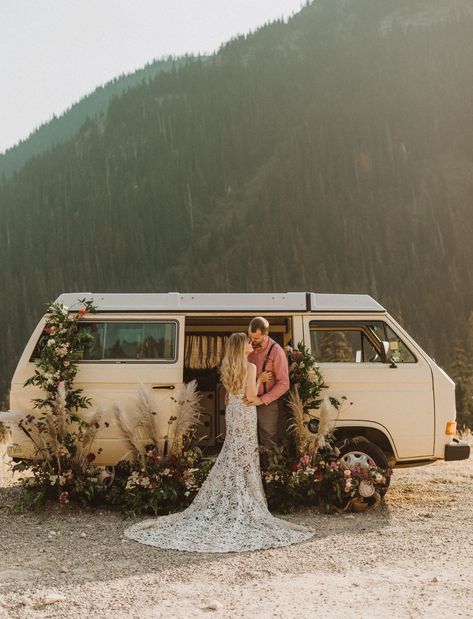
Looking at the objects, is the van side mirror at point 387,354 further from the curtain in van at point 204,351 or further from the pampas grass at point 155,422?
the curtain in van at point 204,351

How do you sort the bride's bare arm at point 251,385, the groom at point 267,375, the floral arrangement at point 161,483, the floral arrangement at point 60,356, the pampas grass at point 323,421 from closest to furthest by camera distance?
the bride's bare arm at point 251,385
the groom at point 267,375
the pampas grass at point 323,421
the floral arrangement at point 161,483
the floral arrangement at point 60,356

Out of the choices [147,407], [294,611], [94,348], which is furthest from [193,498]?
[294,611]

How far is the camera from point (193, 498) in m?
7.95

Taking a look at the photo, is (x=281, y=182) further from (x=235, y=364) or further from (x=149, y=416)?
(x=235, y=364)

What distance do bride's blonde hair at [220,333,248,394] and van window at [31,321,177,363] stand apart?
57.9 inches

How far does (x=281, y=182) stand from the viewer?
139125 millimetres

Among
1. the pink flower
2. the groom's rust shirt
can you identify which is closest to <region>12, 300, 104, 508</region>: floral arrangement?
the pink flower

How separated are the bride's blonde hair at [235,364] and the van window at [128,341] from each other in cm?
147

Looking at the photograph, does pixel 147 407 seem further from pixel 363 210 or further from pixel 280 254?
pixel 363 210

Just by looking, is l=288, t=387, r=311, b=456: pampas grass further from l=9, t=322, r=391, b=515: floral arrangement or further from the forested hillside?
the forested hillside

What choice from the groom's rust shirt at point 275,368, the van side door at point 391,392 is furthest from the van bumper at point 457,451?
the groom's rust shirt at point 275,368

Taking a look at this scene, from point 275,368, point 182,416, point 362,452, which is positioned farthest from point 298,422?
point 182,416

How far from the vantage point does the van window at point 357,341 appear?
8.63 m

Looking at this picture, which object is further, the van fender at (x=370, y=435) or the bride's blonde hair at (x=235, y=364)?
the van fender at (x=370, y=435)
